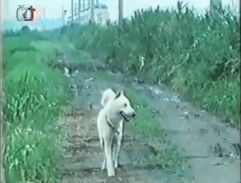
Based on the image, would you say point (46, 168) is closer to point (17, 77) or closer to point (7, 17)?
point (17, 77)

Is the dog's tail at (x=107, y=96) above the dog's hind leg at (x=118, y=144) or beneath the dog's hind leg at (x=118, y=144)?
above

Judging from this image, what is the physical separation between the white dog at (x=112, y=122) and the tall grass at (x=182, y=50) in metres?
0.11

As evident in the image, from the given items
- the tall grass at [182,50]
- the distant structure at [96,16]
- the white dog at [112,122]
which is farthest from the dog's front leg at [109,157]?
the distant structure at [96,16]

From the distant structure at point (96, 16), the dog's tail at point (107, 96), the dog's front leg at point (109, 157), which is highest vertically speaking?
the distant structure at point (96, 16)

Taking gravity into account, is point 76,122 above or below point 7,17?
below

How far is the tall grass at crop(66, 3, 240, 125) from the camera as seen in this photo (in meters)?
2.51

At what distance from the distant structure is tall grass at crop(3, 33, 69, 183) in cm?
16

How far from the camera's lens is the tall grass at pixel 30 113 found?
8.50 feet

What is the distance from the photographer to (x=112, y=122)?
2561 mm

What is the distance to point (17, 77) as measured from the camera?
260 centimetres

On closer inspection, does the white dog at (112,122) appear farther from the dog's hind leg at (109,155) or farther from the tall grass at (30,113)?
the tall grass at (30,113)

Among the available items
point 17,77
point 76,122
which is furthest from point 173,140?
point 17,77

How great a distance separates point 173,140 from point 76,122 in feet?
1.02

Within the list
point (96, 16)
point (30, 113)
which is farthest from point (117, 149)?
point (96, 16)
